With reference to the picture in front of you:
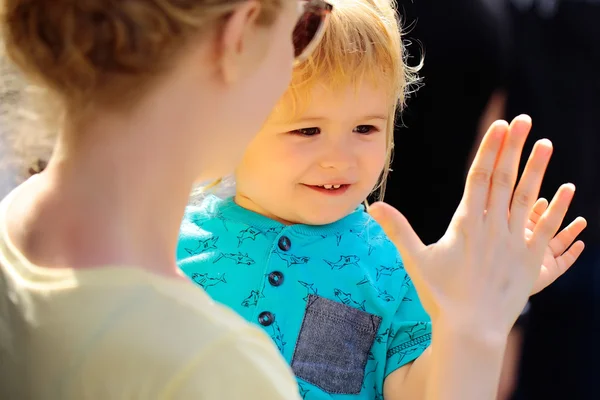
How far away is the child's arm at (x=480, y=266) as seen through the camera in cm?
149

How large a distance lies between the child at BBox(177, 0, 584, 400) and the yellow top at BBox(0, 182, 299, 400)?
33.7 inches

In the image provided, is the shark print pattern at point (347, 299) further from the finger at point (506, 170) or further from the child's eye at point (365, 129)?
the finger at point (506, 170)

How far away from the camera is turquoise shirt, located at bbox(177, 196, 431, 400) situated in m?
1.88

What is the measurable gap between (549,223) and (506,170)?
0.49ft

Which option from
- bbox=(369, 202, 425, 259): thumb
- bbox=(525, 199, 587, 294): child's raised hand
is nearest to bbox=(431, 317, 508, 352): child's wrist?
bbox=(369, 202, 425, 259): thumb

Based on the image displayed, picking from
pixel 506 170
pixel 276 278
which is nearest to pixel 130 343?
pixel 506 170

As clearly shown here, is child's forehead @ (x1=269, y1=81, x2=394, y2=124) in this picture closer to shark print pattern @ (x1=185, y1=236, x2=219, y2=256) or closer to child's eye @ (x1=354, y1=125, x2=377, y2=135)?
child's eye @ (x1=354, y1=125, x2=377, y2=135)

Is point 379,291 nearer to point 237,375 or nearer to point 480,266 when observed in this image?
point 480,266

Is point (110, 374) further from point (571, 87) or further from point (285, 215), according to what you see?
point (571, 87)

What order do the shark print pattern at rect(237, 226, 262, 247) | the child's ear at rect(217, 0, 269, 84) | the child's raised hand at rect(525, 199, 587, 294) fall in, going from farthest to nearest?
1. the shark print pattern at rect(237, 226, 262, 247)
2. the child's raised hand at rect(525, 199, 587, 294)
3. the child's ear at rect(217, 0, 269, 84)

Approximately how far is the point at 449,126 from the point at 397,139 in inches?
6.4

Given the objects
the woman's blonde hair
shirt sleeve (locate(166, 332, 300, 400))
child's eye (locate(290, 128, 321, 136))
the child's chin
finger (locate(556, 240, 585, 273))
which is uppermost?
the woman's blonde hair

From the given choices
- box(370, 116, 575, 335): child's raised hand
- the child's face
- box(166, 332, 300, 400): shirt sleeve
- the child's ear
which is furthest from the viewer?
the child's face

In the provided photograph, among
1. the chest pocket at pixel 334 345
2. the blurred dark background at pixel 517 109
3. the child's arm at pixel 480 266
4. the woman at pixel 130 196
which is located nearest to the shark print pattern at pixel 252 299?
the chest pocket at pixel 334 345
